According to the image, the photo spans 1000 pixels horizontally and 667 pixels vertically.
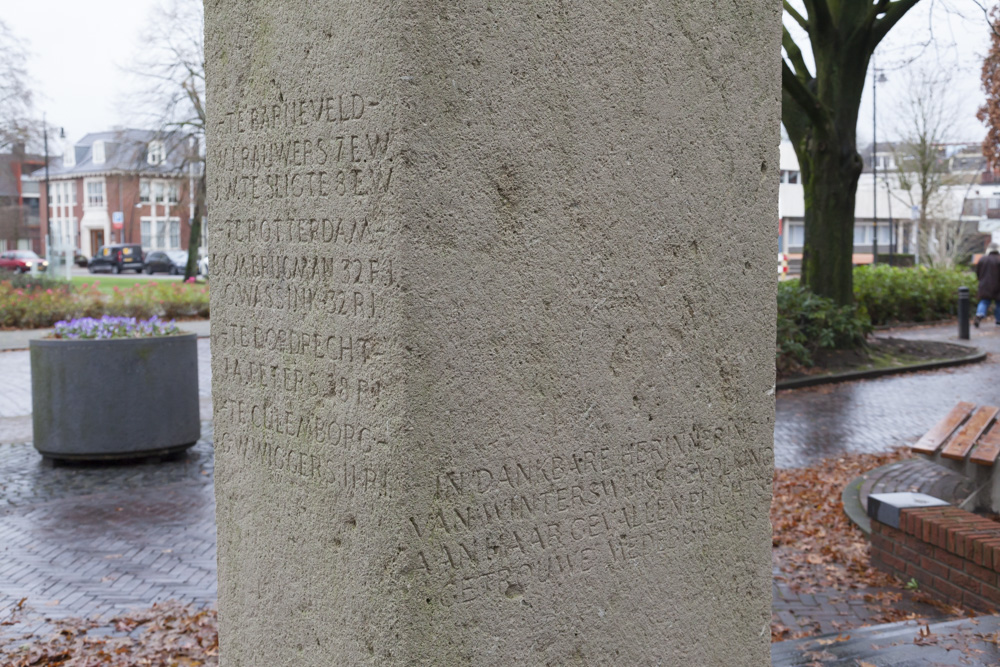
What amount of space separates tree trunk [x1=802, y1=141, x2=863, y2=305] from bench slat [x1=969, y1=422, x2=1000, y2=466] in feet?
32.1

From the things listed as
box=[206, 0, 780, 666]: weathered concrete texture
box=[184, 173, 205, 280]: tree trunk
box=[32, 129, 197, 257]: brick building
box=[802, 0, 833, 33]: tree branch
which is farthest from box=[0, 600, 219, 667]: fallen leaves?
Answer: box=[32, 129, 197, 257]: brick building

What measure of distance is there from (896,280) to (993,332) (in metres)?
2.66

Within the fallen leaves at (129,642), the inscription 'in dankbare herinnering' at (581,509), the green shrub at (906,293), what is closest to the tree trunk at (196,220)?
the green shrub at (906,293)

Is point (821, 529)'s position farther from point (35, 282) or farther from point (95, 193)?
point (95, 193)

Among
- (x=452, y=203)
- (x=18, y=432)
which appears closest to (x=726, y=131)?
(x=452, y=203)

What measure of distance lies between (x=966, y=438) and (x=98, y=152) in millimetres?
86910

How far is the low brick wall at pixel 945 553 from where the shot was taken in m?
5.25

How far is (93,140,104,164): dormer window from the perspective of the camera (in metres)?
83.1

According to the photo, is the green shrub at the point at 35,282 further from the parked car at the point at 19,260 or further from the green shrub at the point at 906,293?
the parked car at the point at 19,260

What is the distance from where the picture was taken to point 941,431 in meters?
7.00

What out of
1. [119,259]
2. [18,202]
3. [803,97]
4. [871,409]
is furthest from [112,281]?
[871,409]

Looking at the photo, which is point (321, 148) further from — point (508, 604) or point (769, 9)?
point (769, 9)

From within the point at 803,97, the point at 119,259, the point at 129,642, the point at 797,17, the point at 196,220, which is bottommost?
the point at 129,642

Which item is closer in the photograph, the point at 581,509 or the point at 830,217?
the point at 581,509
